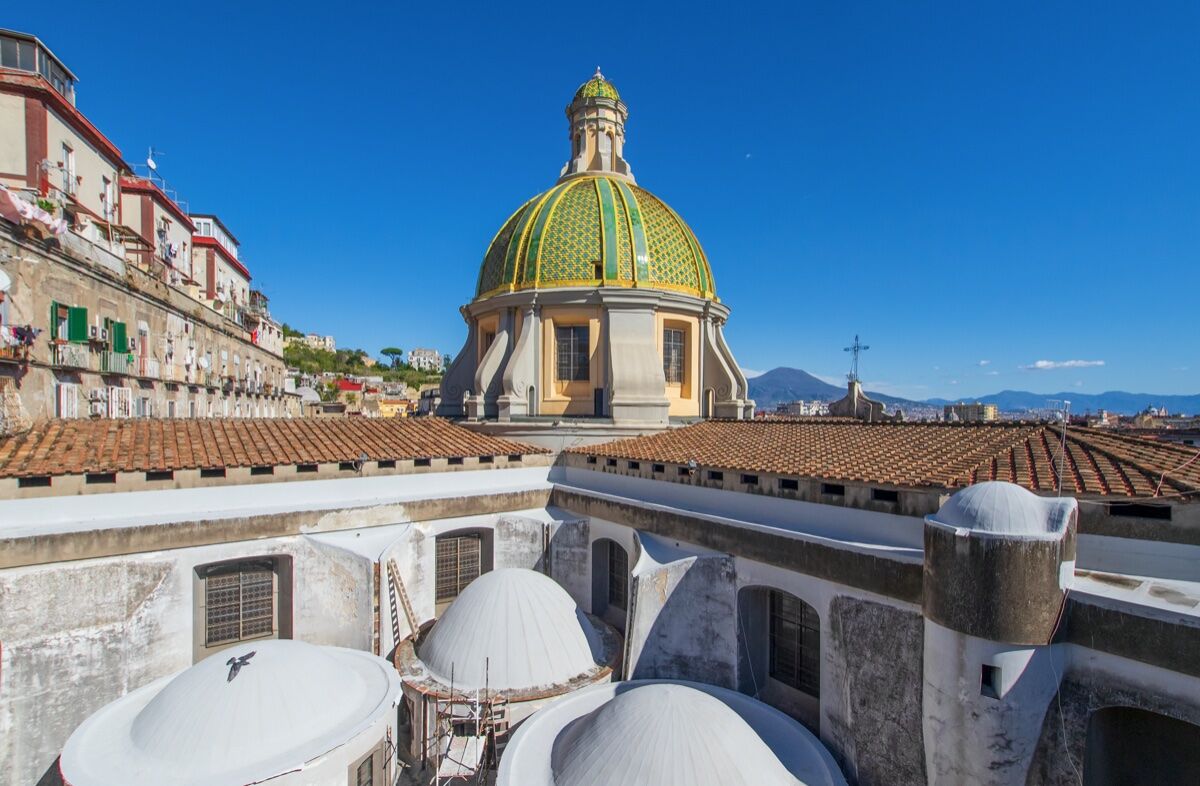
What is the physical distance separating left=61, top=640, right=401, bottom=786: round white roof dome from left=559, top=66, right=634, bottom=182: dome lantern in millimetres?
20466

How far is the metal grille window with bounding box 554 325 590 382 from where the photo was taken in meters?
21.8

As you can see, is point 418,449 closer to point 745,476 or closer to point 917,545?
point 745,476

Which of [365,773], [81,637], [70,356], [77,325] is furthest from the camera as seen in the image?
[77,325]

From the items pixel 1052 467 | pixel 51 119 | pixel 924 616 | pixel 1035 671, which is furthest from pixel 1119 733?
pixel 51 119

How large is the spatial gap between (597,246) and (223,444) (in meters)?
13.3

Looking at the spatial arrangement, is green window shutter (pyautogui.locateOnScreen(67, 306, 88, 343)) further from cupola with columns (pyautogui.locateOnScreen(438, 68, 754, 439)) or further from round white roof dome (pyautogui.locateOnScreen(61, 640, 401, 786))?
round white roof dome (pyautogui.locateOnScreen(61, 640, 401, 786))

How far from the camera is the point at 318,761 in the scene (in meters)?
9.27

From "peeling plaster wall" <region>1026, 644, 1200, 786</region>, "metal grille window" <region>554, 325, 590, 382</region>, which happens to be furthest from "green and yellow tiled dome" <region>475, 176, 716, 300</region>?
"peeling plaster wall" <region>1026, 644, 1200, 786</region>

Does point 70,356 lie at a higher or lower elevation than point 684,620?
higher

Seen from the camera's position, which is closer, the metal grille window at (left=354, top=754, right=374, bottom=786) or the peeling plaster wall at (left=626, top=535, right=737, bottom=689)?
the metal grille window at (left=354, top=754, right=374, bottom=786)

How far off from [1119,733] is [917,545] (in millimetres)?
3616

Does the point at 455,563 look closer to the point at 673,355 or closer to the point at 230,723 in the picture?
the point at 230,723

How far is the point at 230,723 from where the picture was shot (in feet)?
30.5

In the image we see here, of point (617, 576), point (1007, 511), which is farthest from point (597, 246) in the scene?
point (1007, 511)
